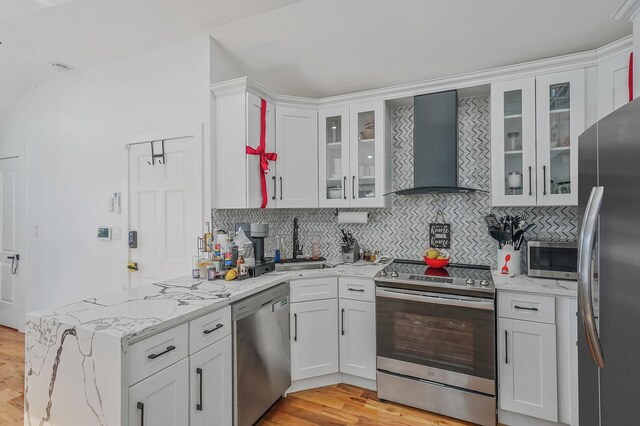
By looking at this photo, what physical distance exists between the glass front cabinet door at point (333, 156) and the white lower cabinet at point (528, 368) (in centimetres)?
165

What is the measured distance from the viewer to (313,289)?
2.52 m

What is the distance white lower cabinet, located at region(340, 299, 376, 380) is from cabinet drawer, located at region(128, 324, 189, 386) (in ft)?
4.48

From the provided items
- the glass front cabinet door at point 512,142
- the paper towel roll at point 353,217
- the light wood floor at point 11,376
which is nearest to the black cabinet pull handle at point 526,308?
the glass front cabinet door at point 512,142

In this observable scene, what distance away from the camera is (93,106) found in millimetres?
3189

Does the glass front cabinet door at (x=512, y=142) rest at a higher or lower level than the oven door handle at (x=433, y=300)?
higher

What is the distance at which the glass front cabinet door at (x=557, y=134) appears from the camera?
89.0 inches

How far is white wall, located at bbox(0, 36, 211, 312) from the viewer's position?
2738mm

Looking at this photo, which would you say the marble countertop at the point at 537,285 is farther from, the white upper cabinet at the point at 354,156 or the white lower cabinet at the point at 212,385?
the white lower cabinet at the point at 212,385

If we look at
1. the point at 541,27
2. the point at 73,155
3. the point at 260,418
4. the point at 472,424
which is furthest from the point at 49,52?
the point at 472,424

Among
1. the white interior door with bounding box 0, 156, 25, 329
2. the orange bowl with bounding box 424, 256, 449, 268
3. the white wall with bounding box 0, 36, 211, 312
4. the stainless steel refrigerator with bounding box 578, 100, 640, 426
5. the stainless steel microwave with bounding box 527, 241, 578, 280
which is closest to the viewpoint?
the stainless steel refrigerator with bounding box 578, 100, 640, 426

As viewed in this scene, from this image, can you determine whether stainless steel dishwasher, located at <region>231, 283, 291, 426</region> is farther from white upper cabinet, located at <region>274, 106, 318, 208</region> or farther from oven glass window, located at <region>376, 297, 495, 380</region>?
white upper cabinet, located at <region>274, 106, 318, 208</region>

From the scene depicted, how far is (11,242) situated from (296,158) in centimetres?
381

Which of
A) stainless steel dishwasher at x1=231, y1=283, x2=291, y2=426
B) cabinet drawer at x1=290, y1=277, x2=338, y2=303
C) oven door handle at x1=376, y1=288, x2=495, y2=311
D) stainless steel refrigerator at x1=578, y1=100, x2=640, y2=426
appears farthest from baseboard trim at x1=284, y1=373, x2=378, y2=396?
stainless steel refrigerator at x1=578, y1=100, x2=640, y2=426

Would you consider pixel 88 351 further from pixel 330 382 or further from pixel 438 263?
pixel 438 263
